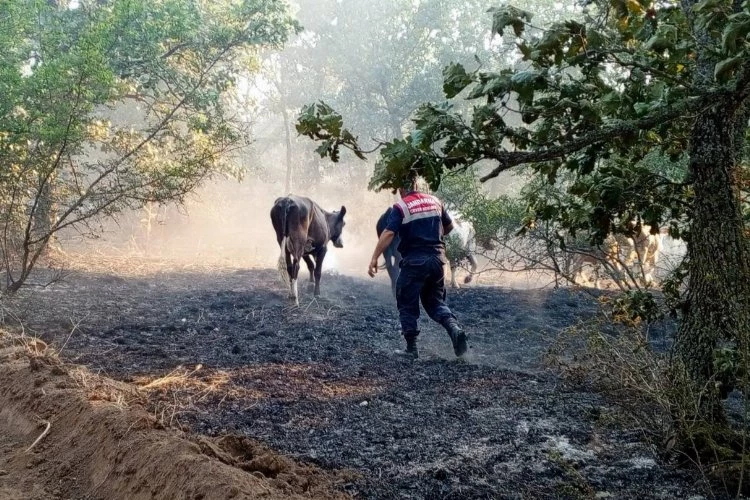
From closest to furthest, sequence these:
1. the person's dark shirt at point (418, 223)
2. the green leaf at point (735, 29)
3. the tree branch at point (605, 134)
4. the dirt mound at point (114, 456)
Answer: the green leaf at point (735, 29) → the tree branch at point (605, 134) → the dirt mound at point (114, 456) → the person's dark shirt at point (418, 223)

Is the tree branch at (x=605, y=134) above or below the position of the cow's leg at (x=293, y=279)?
above

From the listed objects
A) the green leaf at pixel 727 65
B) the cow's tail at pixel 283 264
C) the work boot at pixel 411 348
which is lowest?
the work boot at pixel 411 348

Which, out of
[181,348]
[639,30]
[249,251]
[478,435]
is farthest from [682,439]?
[249,251]

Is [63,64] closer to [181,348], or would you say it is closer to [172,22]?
[181,348]

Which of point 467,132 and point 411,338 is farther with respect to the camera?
point 411,338

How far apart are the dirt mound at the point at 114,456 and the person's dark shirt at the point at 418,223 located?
322cm

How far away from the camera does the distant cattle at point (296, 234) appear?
10.8 m

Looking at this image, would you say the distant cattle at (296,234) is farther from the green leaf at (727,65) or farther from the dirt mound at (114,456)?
the green leaf at (727,65)

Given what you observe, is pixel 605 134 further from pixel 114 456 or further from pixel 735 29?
pixel 114 456

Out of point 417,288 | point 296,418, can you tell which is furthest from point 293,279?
point 296,418

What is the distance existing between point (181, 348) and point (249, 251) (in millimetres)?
17502

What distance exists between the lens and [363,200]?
30.9 metres

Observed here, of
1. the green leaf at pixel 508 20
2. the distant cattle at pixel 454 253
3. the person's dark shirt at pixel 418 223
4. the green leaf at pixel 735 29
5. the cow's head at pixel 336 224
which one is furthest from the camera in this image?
the cow's head at pixel 336 224

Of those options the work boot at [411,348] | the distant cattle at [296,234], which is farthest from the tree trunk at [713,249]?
the distant cattle at [296,234]
